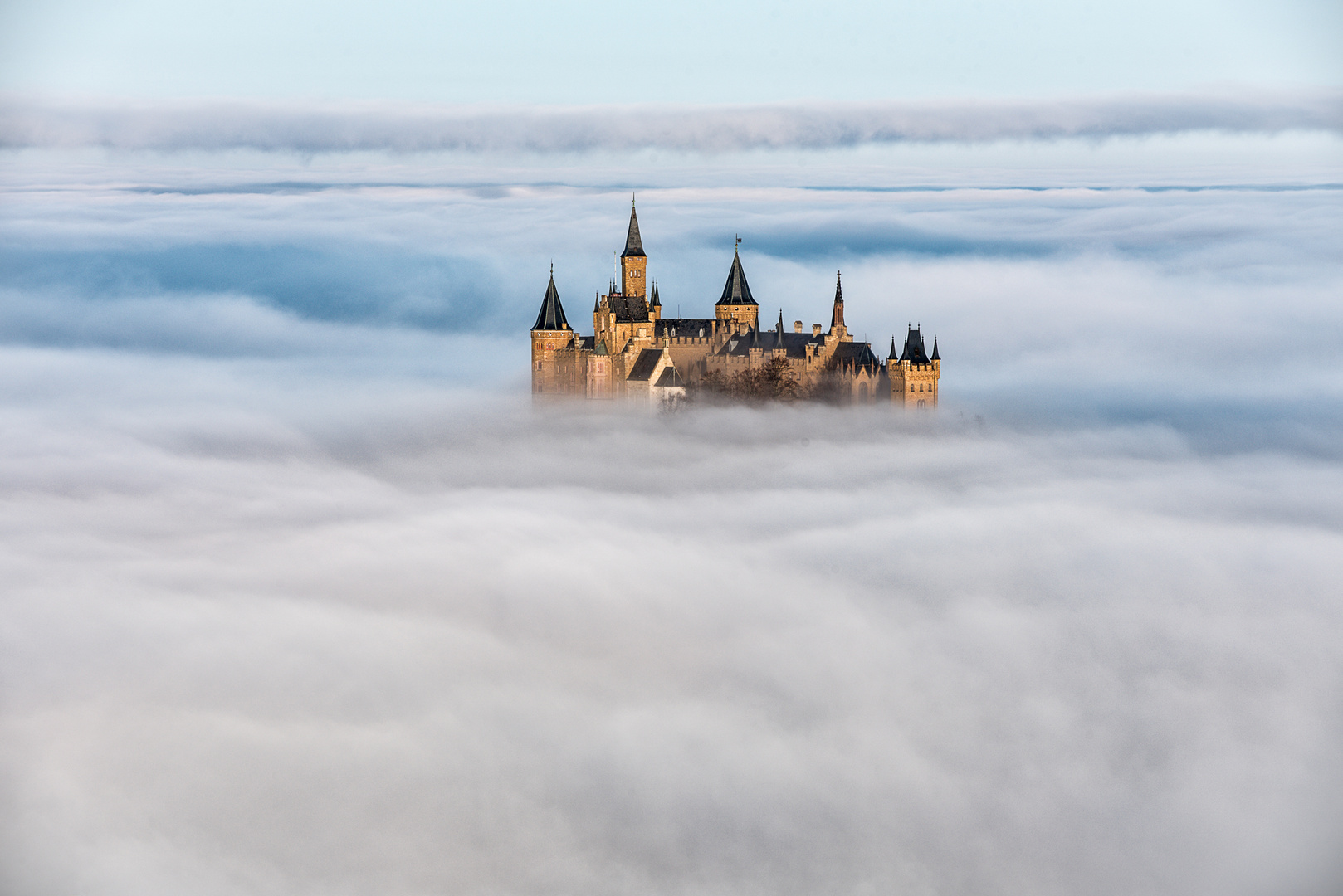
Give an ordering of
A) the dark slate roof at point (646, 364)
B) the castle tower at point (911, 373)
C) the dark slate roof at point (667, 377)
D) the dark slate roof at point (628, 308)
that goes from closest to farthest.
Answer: the castle tower at point (911, 373) < the dark slate roof at point (646, 364) < the dark slate roof at point (667, 377) < the dark slate roof at point (628, 308)

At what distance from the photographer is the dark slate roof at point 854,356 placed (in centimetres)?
10319

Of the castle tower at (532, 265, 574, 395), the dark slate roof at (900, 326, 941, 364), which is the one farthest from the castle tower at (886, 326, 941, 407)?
the castle tower at (532, 265, 574, 395)

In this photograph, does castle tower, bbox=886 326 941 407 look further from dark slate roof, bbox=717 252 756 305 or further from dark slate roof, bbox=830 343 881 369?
dark slate roof, bbox=717 252 756 305

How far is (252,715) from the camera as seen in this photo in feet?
456

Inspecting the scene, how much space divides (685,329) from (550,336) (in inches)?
410

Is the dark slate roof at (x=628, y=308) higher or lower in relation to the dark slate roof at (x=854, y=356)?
higher

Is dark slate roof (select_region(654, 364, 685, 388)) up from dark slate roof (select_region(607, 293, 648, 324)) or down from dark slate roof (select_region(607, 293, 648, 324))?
down

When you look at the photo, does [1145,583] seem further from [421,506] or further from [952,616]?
[421,506]

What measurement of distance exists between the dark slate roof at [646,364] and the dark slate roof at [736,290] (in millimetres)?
6791

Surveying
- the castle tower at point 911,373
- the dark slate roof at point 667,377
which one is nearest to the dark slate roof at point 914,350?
the castle tower at point 911,373

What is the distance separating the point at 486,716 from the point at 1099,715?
56216mm

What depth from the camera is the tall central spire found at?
114 m

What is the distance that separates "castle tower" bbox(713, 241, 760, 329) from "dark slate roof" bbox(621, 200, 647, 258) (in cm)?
733

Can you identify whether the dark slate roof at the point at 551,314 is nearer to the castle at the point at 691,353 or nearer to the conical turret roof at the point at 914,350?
the castle at the point at 691,353
